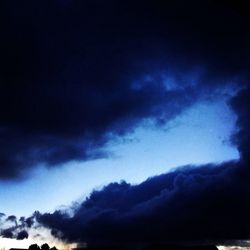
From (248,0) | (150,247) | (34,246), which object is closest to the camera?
(248,0)

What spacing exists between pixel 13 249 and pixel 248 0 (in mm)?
81016

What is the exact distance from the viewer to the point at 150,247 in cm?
9706

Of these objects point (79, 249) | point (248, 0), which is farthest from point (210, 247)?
point (248, 0)

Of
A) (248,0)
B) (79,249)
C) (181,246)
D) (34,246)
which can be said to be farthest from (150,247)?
(248,0)

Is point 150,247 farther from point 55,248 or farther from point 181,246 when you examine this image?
point 55,248

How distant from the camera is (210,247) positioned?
307ft

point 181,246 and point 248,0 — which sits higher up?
point 248,0

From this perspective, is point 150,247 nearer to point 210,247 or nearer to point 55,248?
point 210,247

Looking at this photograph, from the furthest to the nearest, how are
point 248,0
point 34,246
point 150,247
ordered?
point 150,247 → point 34,246 → point 248,0

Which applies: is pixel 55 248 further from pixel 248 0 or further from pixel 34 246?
pixel 248 0

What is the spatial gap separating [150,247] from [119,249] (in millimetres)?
6168

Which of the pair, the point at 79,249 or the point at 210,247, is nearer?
the point at 210,247

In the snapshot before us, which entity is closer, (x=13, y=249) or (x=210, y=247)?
(x=210, y=247)

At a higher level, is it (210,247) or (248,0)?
(248,0)
